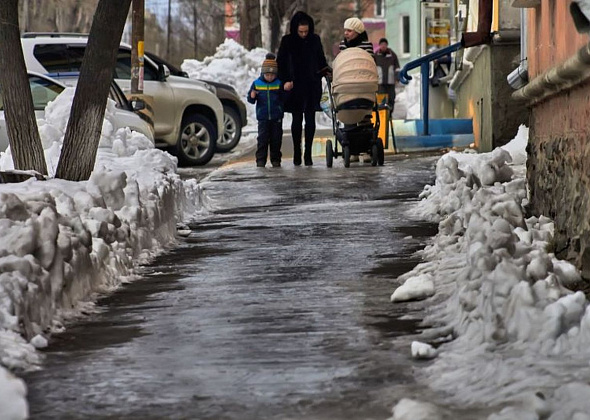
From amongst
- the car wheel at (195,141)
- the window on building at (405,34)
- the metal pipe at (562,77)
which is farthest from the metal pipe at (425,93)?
the window on building at (405,34)

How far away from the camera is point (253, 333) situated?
5.89 m

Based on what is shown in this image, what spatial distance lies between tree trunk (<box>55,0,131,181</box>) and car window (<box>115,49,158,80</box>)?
10.1m

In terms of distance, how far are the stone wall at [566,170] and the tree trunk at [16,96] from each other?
3.55m

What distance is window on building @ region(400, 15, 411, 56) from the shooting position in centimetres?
6638

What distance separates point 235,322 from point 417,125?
52.6 ft

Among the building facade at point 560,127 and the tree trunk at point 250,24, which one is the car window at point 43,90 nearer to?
the building facade at point 560,127

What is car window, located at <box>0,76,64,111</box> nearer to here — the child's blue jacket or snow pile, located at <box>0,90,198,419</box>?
the child's blue jacket

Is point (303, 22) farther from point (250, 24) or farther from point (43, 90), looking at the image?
point (250, 24)

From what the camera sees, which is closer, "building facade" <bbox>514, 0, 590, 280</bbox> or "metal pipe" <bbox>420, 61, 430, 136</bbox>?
"building facade" <bbox>514, 0, 590, 280</bbox>

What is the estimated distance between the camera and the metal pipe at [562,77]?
6.74 meters

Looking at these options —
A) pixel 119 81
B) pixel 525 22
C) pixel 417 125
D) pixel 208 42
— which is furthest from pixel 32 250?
pixel 208 42

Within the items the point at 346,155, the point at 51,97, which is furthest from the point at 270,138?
the point at 51,97

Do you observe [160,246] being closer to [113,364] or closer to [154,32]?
[113,364]


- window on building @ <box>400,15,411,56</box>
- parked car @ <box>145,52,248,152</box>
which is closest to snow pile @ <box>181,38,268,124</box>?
parked car @ <box>145,52,248,152</box>
